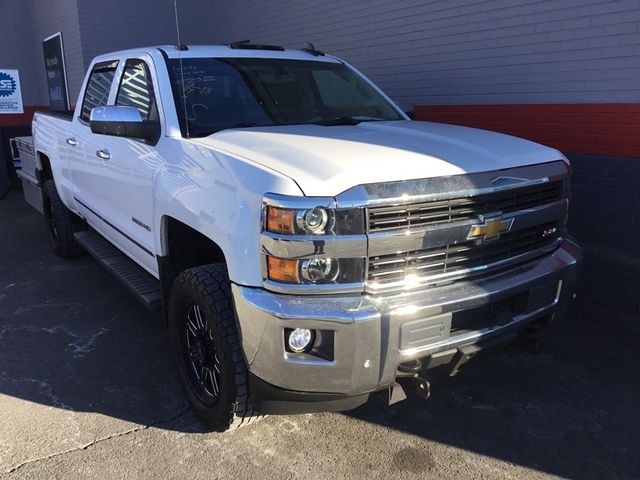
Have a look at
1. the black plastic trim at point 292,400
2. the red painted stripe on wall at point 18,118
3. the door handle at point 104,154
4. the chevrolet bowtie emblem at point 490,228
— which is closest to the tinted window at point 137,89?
the door handle at point 104,154

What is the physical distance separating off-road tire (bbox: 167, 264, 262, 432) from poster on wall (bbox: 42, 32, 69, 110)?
10483mm

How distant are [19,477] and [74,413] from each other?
53cm

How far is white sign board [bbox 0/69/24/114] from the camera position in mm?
12977

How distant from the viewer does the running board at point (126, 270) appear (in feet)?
11.9

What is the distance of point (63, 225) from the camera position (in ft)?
18.7

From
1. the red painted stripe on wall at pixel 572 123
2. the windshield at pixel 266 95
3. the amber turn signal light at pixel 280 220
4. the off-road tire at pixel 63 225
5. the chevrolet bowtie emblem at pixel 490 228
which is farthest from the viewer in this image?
the off-road tire at pixel 63 225

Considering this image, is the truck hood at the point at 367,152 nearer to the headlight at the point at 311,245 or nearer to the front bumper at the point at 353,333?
the headlight at the point at 311,245

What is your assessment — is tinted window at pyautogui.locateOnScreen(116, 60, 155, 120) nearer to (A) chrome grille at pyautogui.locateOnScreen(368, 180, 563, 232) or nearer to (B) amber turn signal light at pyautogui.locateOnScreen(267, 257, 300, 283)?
(B) amber turn signal light at pyautogui.locateOnScreen(267, 257, 300, 283)

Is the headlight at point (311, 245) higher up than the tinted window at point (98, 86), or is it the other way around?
the tinted window at point (98, 86)

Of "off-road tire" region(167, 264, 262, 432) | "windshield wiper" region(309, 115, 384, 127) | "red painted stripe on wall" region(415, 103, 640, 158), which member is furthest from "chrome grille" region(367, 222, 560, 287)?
"red painted stripe on wall" region(415, 103, 640, 158)

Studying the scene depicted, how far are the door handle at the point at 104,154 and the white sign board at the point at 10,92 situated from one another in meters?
10.8

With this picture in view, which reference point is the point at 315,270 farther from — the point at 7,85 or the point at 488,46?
the point at 7,85

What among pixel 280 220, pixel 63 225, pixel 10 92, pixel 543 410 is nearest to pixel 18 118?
pixel 10 92

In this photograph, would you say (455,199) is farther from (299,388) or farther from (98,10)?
(98,10)
